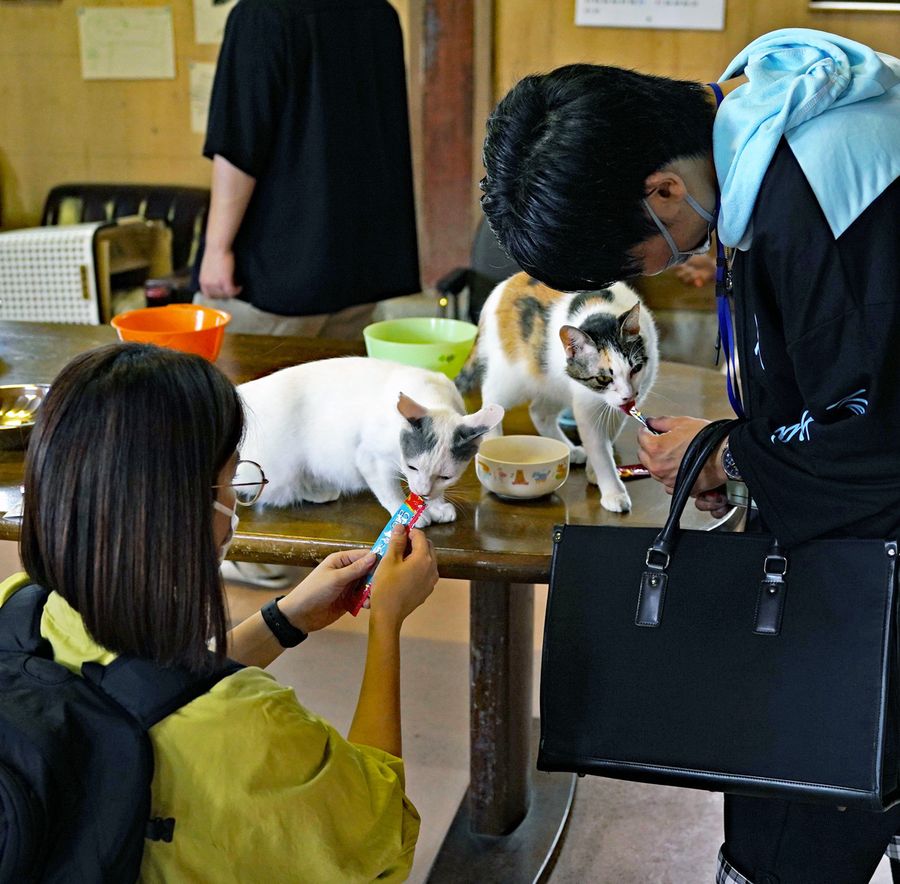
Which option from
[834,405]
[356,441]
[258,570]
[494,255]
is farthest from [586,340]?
[494,255]

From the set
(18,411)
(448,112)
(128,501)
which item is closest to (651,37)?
(448,112)

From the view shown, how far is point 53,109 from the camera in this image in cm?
474

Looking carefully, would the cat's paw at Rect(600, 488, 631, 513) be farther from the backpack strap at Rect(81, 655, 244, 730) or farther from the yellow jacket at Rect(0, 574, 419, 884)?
the backpack strap at Rect(81, 655, 244, 730)

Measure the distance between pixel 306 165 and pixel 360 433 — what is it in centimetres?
117

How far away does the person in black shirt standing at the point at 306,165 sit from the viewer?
92.3 inches

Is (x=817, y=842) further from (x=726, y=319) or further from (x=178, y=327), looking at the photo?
(x=178, y=327)

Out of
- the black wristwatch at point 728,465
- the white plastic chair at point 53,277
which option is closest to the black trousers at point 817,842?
the black wristwatch at point 728,465

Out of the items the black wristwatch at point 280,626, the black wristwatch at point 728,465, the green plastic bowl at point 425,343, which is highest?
the black wristwatch at point 728,465

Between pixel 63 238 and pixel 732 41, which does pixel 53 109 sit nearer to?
pixel 63 238

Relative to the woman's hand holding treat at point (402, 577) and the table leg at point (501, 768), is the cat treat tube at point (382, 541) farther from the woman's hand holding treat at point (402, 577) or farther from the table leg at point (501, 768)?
the table leg at point (501, 768)

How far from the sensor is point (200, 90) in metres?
4.54

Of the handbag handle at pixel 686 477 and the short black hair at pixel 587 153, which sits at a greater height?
the short black hair at pixel 587 153

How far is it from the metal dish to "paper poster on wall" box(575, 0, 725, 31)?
289 cm

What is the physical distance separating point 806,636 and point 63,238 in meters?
3.50
